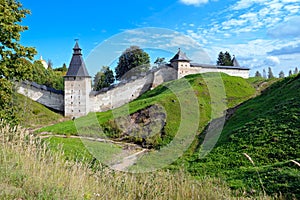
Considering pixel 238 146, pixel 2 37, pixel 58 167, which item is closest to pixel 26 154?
pixel 58 167

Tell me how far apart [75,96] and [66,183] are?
83.3ft

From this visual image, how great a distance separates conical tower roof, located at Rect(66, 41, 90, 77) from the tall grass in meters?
23.5

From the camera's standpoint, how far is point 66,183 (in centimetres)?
443

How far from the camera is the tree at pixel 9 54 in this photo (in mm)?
10820

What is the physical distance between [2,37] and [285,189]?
11.5 metres

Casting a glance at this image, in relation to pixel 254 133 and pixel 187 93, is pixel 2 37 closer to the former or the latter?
pixel 254 133

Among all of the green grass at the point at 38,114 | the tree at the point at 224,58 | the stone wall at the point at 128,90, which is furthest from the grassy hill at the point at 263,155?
the tree at the point at 224,58

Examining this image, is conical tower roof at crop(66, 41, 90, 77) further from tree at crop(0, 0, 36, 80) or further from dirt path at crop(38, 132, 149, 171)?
tree at crop(0, 0, 36, 80)

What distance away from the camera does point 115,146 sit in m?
16.1

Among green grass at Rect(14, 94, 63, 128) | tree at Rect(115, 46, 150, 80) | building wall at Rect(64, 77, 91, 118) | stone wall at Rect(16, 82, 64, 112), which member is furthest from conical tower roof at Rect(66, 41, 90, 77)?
tree at Rect(115, 46, 150, 80)

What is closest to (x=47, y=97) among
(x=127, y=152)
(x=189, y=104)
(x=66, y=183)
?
(x=189, y=104)

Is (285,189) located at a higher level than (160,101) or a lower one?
lower

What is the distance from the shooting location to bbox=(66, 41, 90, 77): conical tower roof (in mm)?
28578

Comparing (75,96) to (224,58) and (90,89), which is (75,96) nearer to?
(90,89)
